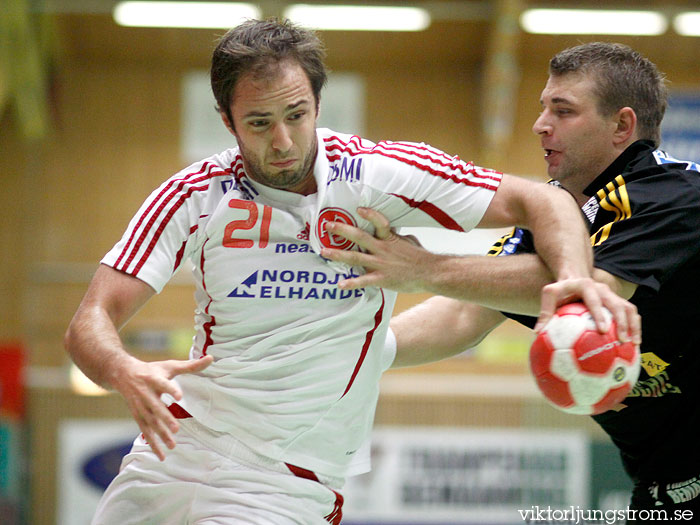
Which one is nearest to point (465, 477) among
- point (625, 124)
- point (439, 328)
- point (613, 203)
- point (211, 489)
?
point (439, 328)

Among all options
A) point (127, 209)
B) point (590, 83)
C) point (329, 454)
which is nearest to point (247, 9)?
point (127, 209)

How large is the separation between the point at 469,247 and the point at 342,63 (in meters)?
4.06

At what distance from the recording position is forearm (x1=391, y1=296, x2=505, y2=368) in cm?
480

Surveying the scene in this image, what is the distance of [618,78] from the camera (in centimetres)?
477

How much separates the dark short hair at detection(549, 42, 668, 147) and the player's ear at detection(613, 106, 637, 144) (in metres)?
0.04

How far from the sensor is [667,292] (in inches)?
169

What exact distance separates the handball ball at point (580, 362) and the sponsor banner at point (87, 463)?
8411 mm

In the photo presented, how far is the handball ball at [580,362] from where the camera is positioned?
3326 mm

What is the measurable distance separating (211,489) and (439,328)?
1616mm

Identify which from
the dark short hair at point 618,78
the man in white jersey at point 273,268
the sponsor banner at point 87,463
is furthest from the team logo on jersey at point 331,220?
the sponsor banner at point 87,463

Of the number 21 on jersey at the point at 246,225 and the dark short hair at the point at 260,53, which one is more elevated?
the dark short hair at the point at 260,53

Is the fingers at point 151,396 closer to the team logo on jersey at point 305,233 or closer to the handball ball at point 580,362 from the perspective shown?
the team logo on jersey at point 305,233

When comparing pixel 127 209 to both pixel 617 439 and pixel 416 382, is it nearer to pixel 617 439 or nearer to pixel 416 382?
pixel 416 382

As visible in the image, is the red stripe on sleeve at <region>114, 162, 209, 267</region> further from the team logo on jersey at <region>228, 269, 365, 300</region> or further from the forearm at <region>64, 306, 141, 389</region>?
the team logo on jersey at <region>228, 269, 365, 300</region>
